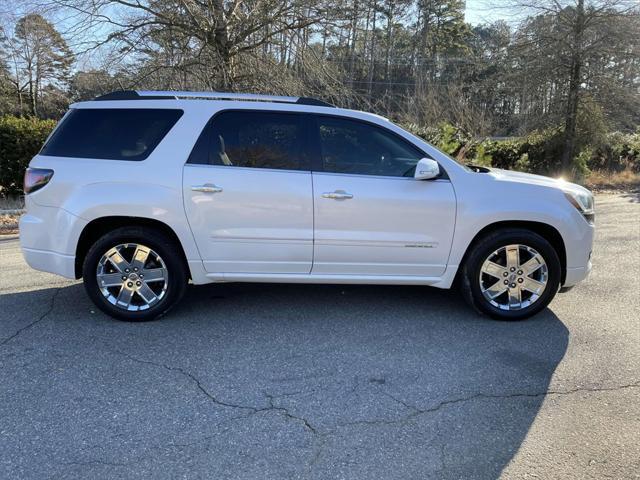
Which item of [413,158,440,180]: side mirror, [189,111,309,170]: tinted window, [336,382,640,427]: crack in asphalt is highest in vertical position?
[189,111,309,170]: tinted window

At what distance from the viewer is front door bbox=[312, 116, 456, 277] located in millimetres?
4336

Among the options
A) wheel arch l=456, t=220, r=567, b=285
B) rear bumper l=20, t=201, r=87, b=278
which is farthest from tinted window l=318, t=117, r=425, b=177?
rear bumper l=20, t=201, r=87, b=278

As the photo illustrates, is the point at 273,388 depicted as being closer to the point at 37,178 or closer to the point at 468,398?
the point at 468,398

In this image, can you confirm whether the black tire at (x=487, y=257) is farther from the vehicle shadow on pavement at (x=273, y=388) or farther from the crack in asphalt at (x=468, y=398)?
the crack in asphalt at (x=468, y=398)

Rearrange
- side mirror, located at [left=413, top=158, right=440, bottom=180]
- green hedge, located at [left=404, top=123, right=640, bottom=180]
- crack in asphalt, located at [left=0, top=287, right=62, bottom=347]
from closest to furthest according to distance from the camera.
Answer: crack in asphalt, located at [left=0, top=287, right=62, bottom=347] → side mirror, located at [left=413, top=158, right=440, bottom=180] → green hedge, located at [left=404, top=123, right=640, bottom=180]

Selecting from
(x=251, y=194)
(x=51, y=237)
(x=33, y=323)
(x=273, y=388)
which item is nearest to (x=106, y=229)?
(x=51, y=237)

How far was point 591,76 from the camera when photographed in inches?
657

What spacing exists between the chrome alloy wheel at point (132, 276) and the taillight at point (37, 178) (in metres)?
0.79

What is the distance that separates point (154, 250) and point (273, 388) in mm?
1725

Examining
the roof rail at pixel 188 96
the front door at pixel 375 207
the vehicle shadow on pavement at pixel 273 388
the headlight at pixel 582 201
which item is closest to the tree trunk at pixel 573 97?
the headlight at pixel 582 201

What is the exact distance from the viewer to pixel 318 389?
11.1 feet

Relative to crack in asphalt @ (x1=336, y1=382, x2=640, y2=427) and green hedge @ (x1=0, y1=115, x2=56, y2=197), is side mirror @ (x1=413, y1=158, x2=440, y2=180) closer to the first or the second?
crack in asphalt @ (x1=336, y1=382, x2=640, y2=427)

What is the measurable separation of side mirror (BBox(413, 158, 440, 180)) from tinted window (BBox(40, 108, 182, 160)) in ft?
6.85

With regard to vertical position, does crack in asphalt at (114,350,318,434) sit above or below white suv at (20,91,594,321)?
below
